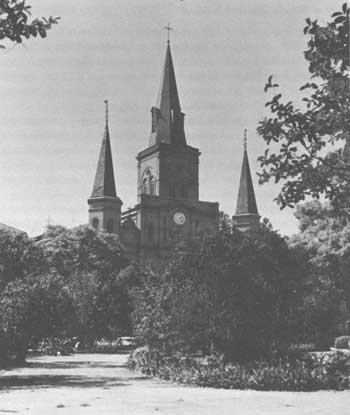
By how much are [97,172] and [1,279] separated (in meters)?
63.2

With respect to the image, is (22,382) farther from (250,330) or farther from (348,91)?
(348,91)

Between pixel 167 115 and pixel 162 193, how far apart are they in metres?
12.0

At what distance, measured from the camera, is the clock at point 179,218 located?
88.0 meters

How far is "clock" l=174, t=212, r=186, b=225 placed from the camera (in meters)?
88.0

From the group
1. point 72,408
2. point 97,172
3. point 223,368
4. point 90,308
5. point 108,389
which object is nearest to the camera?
point 72,408

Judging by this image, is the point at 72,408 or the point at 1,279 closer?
the point at 72,408

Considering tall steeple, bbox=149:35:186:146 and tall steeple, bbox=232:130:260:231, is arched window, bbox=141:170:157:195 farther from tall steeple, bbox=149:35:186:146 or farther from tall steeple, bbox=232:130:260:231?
tall steeple, bbox=232:130:260:231

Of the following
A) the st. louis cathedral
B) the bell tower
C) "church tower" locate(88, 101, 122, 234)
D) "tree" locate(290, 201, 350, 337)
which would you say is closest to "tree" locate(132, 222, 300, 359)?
"tree" locate(290, 201, 350, 337)

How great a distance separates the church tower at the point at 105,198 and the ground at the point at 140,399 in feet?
205

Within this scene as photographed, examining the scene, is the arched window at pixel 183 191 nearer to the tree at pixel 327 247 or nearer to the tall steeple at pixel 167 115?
the tall steeple at pixel 167 115

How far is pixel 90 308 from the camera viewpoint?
37781 mm

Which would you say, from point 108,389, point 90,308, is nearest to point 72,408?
point 108,389

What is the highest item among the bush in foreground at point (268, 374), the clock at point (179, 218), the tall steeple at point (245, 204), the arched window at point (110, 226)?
the tall steeple at point (245, 204)

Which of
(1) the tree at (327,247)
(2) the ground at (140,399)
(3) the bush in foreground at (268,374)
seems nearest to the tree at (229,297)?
(3) the bush in foreground at (268,374)
